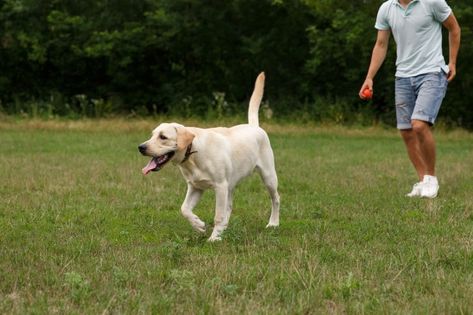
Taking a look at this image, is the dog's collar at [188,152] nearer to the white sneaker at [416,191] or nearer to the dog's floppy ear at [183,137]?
the dog's floppy ear at [183,137]

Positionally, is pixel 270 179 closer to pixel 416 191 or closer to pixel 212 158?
pixel 212 158

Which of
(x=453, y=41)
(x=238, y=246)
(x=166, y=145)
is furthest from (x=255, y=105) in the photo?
(x=453, y=41)

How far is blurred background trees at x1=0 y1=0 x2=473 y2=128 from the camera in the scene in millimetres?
25047

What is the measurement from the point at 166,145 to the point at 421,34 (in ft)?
12.5

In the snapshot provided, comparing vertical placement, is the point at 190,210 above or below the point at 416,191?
above

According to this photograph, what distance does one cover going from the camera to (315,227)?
20.1 feet

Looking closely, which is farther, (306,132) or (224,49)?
(224,49)

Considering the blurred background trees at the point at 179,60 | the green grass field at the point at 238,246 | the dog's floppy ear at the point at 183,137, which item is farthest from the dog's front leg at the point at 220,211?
the blurred background trees at the point at 179,60

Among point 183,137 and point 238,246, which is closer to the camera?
point 238,246

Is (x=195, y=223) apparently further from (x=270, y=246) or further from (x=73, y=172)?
(x=73, y=172)

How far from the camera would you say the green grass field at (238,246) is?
12.4 feet

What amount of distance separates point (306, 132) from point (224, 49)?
821 cm

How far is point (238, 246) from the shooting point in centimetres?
523

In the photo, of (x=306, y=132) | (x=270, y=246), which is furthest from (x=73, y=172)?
(x=306, y=132)
